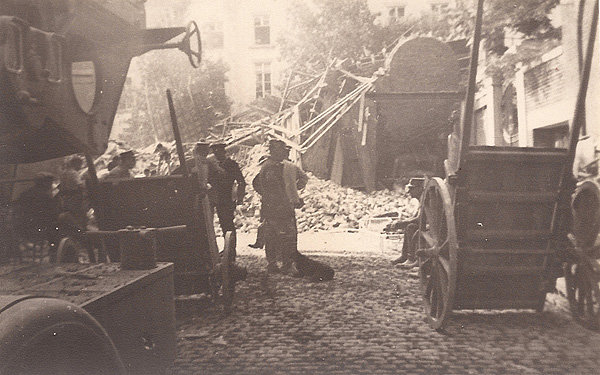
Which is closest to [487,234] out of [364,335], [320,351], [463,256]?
[463,256]

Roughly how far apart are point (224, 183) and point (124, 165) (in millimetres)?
1204

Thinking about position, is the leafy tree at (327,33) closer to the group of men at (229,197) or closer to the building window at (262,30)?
the building window at (262,30)

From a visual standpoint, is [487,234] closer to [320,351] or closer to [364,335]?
[364,335]

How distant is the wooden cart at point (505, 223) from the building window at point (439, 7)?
1.24m

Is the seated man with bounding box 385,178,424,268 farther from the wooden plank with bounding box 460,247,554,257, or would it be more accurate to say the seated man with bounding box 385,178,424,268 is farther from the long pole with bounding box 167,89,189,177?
the long pole with bounding box 167,89,189,177

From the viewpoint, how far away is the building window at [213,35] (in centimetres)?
432

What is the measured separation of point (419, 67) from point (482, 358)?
3146 millimetres

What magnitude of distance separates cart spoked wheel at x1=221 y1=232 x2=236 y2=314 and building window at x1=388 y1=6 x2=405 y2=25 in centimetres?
242

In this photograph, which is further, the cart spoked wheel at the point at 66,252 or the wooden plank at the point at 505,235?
the cart spoked wheel at the point at 66,252

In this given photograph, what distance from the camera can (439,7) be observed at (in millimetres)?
4223

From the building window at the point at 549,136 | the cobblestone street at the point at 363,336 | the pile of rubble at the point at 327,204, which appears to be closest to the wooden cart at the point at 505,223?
the cobblestone street at the point at 363,336

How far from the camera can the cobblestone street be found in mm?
3322

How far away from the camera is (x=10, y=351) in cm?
124

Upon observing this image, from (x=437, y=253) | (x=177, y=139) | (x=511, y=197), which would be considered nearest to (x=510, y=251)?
(x=511, y=197)
